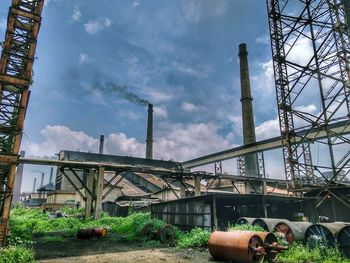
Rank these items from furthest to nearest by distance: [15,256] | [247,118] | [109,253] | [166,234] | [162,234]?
[247,118] < [166,234] < [162,234] < [109,253] < [15,256]

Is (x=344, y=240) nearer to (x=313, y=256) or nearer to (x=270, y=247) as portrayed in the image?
(x=313, y=256)

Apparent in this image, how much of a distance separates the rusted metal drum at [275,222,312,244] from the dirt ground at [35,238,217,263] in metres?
3.21

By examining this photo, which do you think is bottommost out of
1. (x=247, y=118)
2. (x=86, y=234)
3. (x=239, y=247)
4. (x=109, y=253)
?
(x=109, y=253)

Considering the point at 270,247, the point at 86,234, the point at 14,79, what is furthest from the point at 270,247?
the point at 14,79

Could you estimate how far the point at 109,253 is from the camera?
10281 millimetres

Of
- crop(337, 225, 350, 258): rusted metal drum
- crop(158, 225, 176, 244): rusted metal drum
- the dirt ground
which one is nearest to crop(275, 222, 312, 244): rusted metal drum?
crop(337, 225, 350, 258): rusted metal drum

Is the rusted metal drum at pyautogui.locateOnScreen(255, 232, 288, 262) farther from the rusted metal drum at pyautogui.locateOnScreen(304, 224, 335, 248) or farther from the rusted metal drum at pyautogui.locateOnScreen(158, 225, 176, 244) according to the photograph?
the rusted metal drum at pyautogui.locateOnScreen(158, 225, 176, 244)

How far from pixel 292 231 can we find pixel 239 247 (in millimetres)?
3654

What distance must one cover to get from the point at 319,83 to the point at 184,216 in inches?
505

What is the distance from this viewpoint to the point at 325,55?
19.3 meters

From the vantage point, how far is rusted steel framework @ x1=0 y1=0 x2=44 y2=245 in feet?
39.2

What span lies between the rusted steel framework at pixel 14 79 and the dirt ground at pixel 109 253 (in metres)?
2.74

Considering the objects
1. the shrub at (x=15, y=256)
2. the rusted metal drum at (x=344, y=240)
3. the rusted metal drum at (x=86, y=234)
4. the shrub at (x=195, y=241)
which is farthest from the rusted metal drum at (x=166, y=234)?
the rusted metal drum at (x=344, y=240)

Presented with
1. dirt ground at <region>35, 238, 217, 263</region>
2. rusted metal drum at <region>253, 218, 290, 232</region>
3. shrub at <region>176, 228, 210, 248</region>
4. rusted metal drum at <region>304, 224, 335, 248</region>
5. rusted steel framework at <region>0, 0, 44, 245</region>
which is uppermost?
rusted steel framework at <region>0, 0, 44, 245</region>
